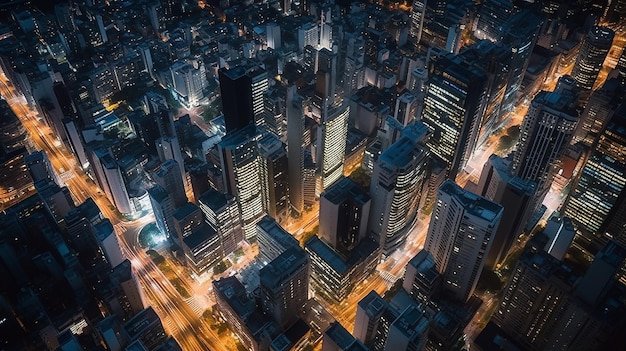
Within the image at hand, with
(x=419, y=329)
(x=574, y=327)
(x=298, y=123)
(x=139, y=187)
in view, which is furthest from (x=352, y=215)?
(x=139, y=187)

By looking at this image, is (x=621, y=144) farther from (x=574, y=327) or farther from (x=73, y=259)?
(x=73, y=259)

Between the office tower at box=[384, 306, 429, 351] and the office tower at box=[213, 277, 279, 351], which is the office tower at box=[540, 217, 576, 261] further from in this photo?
the office tower at box=[213, 277, 279, 351]

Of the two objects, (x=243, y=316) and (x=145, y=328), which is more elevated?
(x=243, y=316)

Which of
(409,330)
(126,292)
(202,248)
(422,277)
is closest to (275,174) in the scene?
(202,248)

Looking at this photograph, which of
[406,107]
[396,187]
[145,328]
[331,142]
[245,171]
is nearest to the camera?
[145,328]

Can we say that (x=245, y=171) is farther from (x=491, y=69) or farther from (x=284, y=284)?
(x=491, y=69)
